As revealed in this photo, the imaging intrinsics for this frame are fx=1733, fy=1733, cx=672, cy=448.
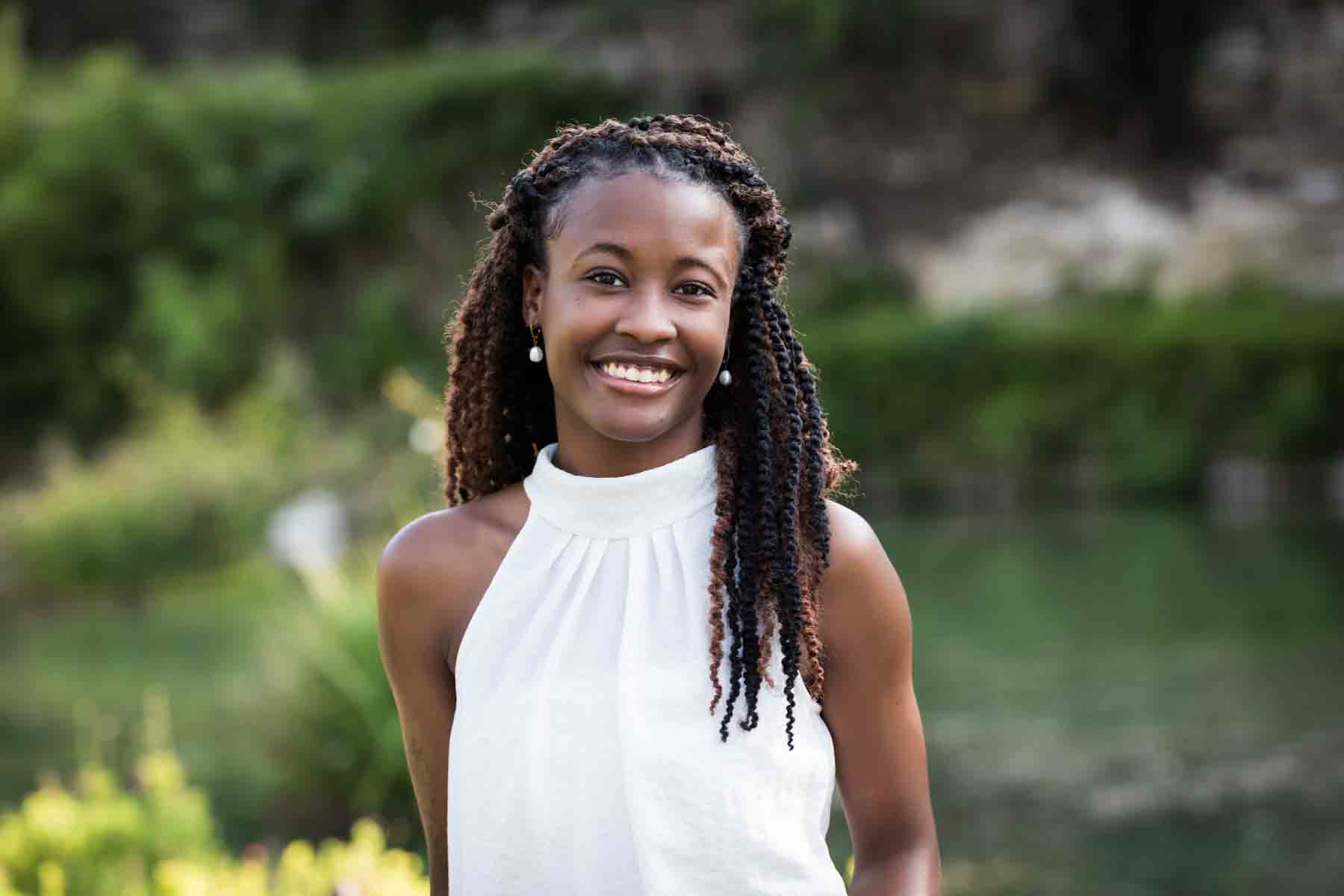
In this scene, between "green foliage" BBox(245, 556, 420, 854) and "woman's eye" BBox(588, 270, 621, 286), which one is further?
"green foliage" BBox(245, 556, 420, 854)

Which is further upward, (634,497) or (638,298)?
(638,298)

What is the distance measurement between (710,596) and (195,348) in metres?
16.4

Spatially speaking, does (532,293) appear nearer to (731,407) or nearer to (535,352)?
(535,352)

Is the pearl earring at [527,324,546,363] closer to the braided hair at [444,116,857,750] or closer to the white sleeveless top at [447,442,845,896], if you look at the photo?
the braided hair at [444,116,857,750]

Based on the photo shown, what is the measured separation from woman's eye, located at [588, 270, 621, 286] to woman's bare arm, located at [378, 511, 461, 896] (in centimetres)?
35

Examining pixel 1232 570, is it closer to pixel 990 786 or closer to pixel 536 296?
pixel 990 786

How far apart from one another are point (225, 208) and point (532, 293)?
18.0m

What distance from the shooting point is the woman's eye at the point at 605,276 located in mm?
1914

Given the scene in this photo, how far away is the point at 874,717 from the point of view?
1940 mm

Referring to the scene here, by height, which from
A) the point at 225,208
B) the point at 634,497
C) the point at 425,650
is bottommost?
the point at 425,650

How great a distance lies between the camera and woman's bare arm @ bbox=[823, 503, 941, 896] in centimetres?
193

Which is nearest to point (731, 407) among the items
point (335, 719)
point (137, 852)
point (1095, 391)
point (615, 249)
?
point (615, 249)

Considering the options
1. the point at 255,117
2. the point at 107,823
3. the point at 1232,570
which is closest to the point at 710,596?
the point at 107,823

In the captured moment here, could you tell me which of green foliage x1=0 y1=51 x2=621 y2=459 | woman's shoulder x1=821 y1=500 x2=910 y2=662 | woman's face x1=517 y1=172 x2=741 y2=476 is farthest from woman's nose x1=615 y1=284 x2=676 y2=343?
green foliage x1=0 y1=51 x2=621 y2=459
